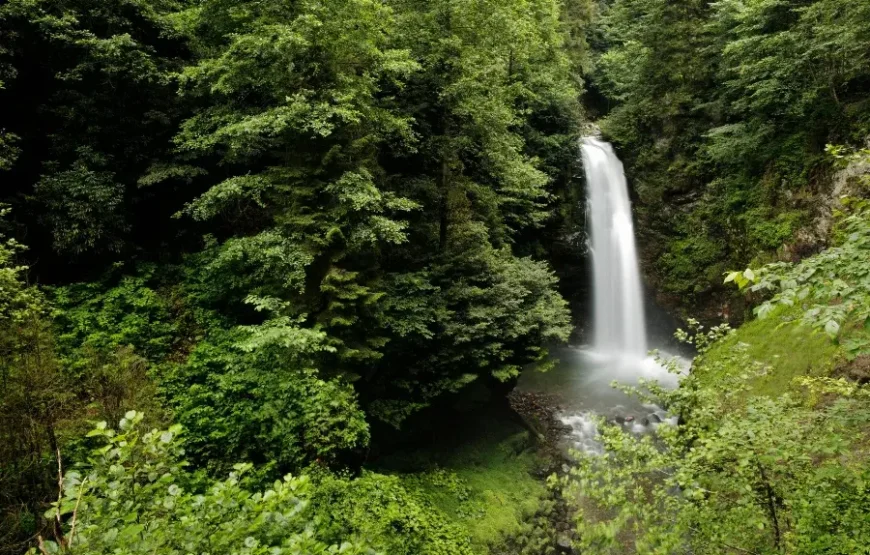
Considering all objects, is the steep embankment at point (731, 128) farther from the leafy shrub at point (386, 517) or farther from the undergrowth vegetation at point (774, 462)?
the leafy shrub at point (386, 517)

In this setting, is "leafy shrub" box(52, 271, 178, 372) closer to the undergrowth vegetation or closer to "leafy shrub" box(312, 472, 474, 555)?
"leafy shrub" box(312, 472, 474, 555)

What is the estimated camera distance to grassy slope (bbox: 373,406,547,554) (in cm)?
979

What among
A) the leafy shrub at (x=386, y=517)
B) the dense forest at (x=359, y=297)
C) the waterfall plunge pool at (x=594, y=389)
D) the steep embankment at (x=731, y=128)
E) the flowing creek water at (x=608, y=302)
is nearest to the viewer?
the dense forest at (x=359, y=297)

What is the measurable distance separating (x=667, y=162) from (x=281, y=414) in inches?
697

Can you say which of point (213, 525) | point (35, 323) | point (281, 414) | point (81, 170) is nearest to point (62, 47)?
point (81, 170)

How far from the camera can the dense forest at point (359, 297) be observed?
4609mm

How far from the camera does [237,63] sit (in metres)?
8.52

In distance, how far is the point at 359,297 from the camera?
909cm

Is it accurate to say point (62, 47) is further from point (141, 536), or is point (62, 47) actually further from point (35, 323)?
point (141, 536)

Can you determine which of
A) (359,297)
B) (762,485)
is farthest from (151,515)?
(359,297)

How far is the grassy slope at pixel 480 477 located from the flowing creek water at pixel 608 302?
4.25 meters

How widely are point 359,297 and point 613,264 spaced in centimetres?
1425

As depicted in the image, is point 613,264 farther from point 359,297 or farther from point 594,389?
point 359,297

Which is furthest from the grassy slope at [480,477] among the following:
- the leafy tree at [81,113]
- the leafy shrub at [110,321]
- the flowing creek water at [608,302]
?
the leafy tree at [81,113]
